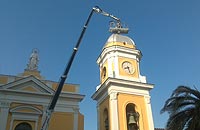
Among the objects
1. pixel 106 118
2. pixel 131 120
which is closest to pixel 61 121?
pixel 106 118

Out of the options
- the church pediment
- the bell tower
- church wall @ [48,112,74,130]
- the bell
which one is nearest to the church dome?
the bell tower

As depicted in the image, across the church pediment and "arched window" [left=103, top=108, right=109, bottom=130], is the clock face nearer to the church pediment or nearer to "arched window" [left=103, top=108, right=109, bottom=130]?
"arched window" [left=103, top=108, right=109, bottom=130]

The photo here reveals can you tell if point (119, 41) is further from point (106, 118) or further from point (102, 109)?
point (106, 118)

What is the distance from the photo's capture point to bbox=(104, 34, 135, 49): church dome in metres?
24.5

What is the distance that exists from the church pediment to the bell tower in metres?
4.50

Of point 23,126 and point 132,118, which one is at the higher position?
point 132,118

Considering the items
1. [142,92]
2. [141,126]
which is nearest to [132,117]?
[141,126]

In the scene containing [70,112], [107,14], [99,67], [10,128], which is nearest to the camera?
[10,128]

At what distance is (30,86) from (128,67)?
26.2 feet

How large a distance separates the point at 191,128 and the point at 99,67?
12313 mm

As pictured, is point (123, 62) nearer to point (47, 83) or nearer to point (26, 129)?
point (47, 83)

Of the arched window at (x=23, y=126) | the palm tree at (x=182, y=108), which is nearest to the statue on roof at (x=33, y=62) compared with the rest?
the arched window at (x=23, y=126)

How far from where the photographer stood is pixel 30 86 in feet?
68.0

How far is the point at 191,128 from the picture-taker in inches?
592
